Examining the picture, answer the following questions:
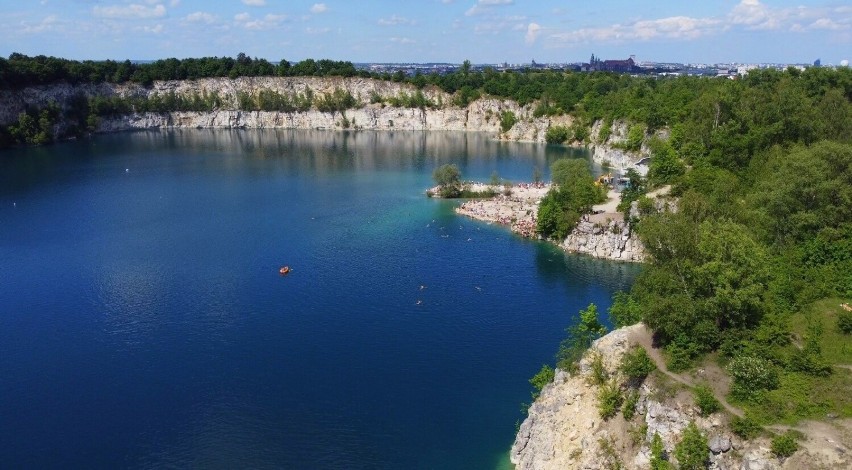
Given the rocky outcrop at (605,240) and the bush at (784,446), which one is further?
the rocky outcrop at (605,240)

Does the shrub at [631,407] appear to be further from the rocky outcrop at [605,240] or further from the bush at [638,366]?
the rocky outcrop at [605,240]

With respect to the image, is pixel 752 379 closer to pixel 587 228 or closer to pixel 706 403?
pixel 706 403

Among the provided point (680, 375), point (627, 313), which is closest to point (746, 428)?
point (680, 375)

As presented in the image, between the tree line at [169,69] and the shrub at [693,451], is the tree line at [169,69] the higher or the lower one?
the higher one

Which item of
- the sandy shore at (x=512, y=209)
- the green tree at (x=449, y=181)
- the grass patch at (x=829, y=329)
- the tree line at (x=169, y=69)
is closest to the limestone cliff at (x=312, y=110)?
the tree line at (x=169, y=69)

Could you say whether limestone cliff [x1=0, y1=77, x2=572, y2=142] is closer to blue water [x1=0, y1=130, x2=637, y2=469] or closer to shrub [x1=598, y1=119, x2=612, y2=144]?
shrub [x1=598, y1=119, x2=612, y2=144]

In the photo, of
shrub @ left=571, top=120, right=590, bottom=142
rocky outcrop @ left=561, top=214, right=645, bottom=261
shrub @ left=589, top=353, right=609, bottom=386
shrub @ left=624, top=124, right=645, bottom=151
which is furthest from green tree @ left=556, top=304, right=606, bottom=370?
shrub @ left=571, top=120, right=590, bottom=142

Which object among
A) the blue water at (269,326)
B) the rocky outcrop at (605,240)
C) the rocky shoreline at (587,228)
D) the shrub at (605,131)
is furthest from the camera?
the shrub at (605,131)
